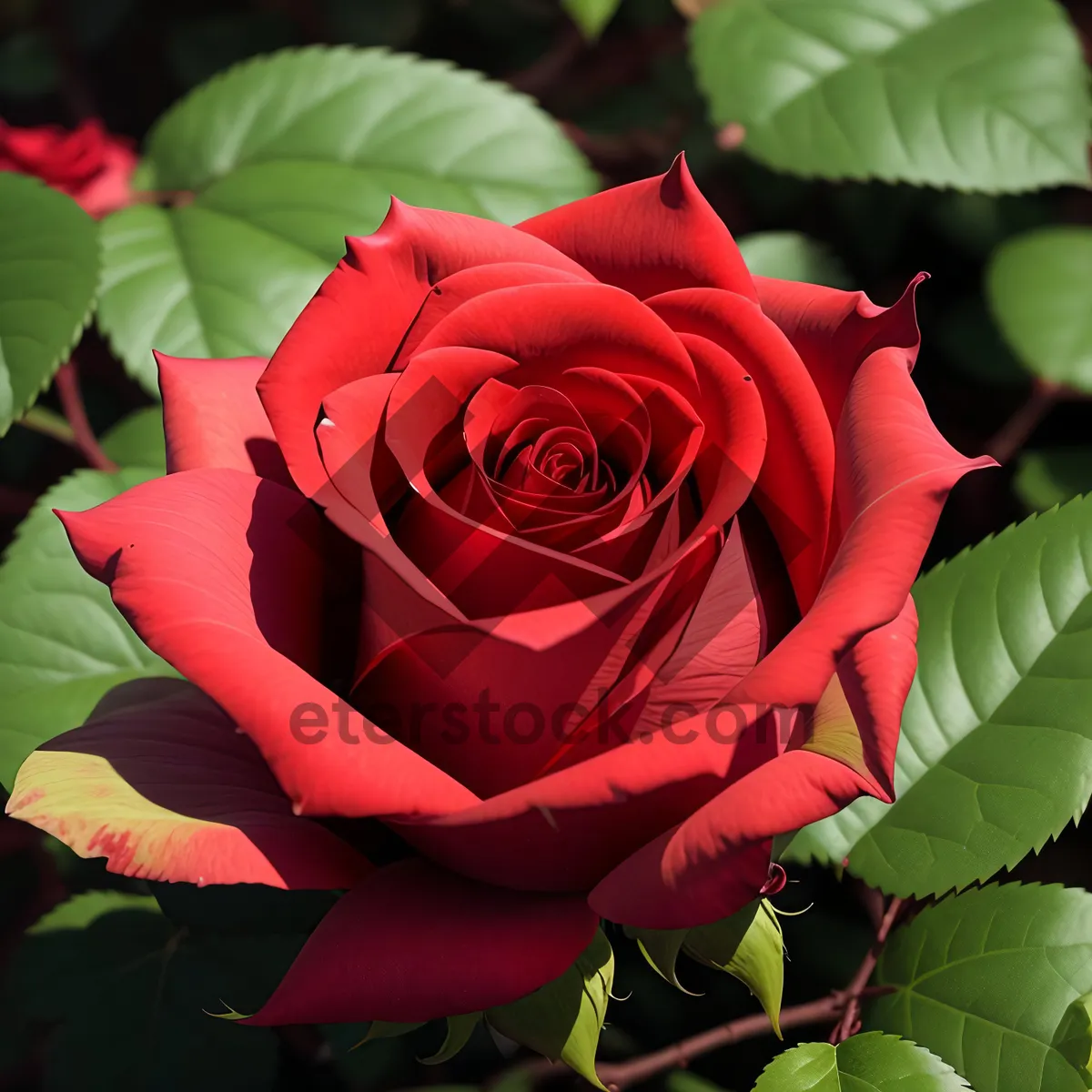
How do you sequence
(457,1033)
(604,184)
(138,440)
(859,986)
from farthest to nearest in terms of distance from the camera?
1. (604,184)
2. (138,440)
3. (859,986)
4. (457,1033)

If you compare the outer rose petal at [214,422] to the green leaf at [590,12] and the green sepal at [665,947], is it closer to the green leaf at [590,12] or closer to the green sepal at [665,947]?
the green sepal at [665,947]

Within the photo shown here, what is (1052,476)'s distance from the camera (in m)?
1.26

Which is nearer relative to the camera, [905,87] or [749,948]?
[749,948]

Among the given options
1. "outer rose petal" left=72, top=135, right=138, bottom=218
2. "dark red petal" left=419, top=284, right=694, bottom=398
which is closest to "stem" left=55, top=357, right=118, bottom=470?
"outer rose petal" left=72, top=135, right=138, bottom=218

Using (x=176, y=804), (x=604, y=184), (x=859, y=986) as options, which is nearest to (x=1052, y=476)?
(x=604, y=184)

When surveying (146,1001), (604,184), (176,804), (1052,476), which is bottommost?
(146,1001)

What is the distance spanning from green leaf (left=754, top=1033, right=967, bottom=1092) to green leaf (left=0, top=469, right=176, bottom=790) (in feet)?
1.57

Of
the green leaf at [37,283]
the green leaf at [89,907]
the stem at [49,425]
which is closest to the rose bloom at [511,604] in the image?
the green leaf at [37,283]

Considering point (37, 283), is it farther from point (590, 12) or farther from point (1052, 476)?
point (1052, 476)

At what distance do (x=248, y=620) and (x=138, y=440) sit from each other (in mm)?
592

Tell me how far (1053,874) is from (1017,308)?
2.09 feet

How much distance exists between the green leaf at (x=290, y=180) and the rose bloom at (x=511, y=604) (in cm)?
39

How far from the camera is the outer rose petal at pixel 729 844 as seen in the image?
1.46 ft

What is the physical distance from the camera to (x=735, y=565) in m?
0.54
